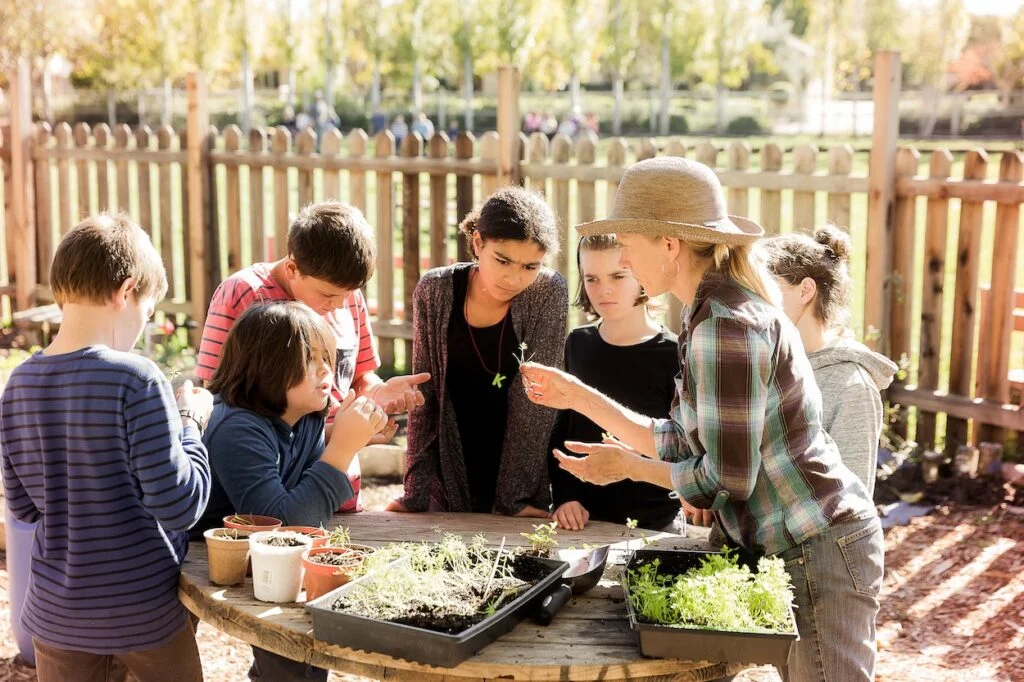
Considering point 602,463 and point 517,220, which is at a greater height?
point 517,220

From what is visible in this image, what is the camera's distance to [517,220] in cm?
330

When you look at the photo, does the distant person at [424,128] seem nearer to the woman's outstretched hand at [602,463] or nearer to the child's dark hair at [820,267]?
the child's dark hair at [820,267]

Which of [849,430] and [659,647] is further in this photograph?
[849,430]

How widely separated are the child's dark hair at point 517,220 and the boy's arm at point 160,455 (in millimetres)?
1248

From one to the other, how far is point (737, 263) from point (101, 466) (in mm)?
1470

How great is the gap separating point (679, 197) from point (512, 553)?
2.84 ft

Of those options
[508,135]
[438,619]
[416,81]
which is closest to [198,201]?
[508,135]

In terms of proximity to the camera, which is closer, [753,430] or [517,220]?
[753,430]

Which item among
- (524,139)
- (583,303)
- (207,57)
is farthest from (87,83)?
(583,303)

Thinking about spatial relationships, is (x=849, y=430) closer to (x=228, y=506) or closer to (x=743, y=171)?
(x=228, y=506)

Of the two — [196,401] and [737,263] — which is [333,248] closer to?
[196,401]

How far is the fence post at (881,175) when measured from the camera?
6.29 metres

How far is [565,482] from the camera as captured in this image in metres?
3.53

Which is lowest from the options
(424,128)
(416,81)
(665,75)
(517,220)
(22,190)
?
(22,190)
